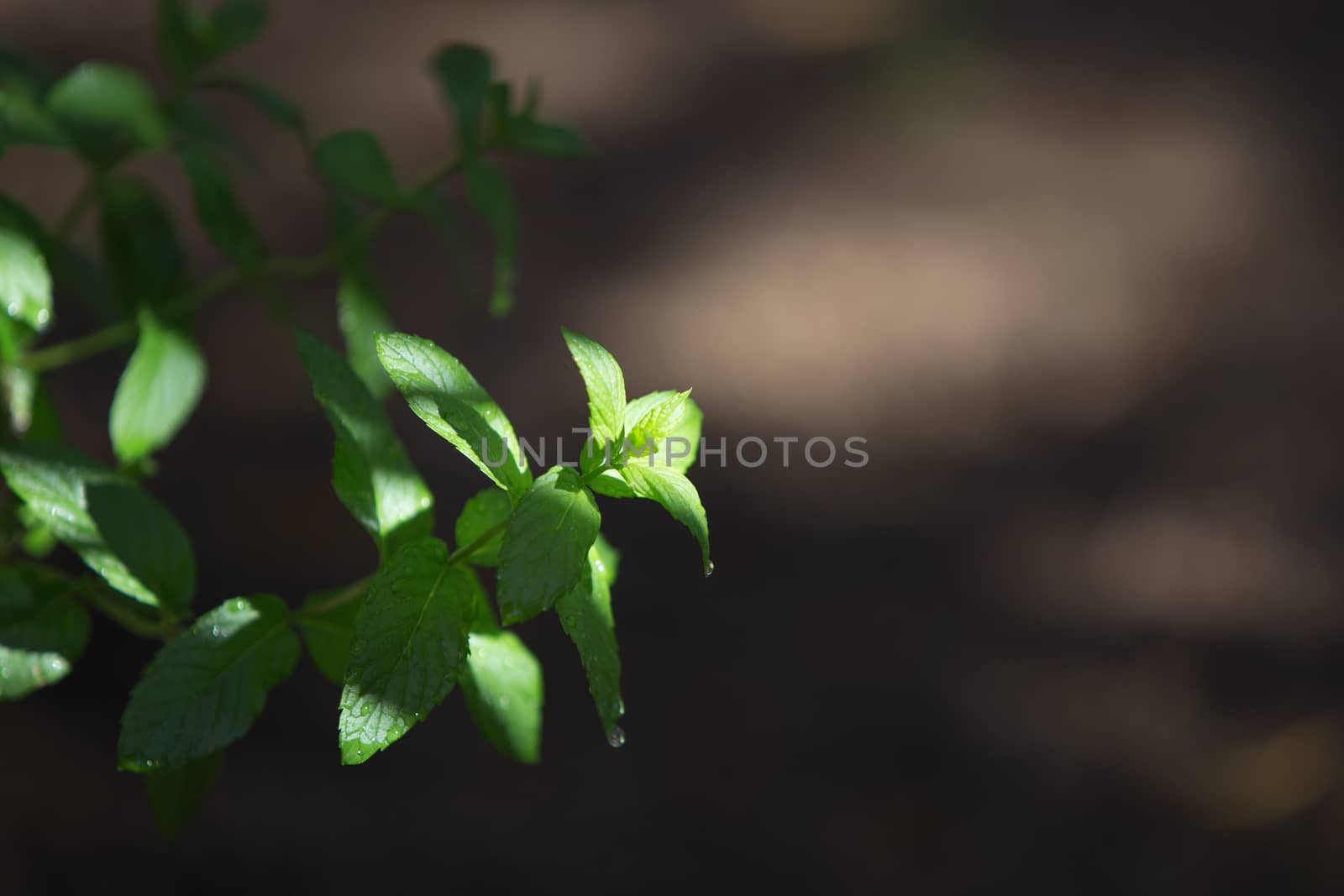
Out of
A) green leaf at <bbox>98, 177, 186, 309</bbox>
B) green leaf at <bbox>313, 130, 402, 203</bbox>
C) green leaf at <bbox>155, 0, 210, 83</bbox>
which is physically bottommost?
green leaf at <bbox>98, 177, 186, 309</bbox>

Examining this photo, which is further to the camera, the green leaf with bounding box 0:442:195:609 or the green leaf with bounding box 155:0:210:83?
the green leaf with bounding box 155:0:210:83

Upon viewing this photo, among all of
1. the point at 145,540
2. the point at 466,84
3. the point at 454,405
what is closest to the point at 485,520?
the point at 454,405

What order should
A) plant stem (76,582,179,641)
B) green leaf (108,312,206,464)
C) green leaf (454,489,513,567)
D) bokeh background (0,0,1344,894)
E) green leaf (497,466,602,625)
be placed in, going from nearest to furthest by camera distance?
green leaf (497,466,602,625), green leaf (454,489,513,567), plant stem (76,582,179,641), green leaf (108,312,206,464), bokeh background (0,0,1344,894)

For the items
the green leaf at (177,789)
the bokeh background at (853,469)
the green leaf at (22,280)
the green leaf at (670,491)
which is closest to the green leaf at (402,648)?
the green leaf at (670,491)

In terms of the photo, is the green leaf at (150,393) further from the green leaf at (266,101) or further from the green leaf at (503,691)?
the green leaf at (503,691)

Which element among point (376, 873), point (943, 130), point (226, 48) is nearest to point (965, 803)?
point (376, 873)

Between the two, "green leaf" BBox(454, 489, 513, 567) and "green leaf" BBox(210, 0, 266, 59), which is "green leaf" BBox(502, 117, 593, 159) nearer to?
"green leaf" BBox(210, 0, 266, 59)

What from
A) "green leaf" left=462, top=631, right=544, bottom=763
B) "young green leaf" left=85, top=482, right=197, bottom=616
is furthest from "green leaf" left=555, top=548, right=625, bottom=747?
"young green leaf" left=85, top=482, right=197, bottom=616

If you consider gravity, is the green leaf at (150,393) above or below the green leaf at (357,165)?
below
